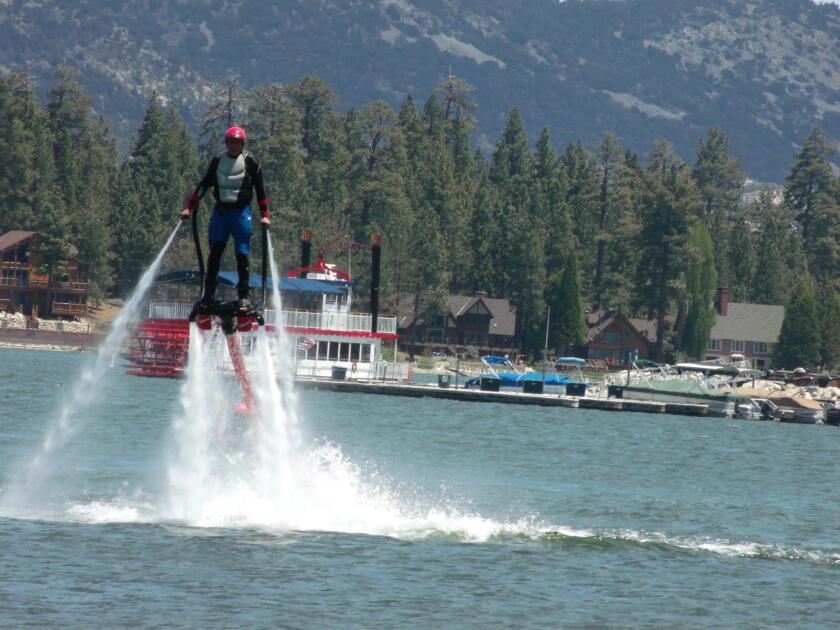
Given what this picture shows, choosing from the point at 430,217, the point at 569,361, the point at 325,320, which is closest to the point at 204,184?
the point at 325,320

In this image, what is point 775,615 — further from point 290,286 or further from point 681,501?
point 290,286

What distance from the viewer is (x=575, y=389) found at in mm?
94938

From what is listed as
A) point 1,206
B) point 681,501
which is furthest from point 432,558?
point 1,206

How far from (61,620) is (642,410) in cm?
6945

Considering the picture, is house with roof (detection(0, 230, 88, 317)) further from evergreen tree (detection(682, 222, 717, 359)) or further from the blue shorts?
the blue shorts

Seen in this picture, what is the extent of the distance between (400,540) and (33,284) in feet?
363

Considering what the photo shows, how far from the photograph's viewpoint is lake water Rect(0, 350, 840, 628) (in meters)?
26.0

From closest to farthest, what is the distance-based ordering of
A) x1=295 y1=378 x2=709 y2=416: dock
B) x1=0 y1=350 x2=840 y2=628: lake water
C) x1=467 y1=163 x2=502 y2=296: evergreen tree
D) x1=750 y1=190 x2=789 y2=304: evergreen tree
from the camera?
x1=0 y1=350 x2=840 y2=628: lake water, x1=295 y1=378 x2=709 y2=416: dock, x1=467 y1=163 x2=502 y2=296: evergreen tree, x1=750 y1=190 x2=789 y2=304: evergreen tree

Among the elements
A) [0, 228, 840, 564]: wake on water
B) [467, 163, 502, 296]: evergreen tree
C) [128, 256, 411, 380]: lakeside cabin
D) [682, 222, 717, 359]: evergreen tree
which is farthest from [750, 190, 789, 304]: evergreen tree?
[0, 228, 840, 564]: wake on water

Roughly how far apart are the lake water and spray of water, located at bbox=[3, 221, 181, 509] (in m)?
0.24

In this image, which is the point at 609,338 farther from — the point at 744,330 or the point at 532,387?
the point at 532,387

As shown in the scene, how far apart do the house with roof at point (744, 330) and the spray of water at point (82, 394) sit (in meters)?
114

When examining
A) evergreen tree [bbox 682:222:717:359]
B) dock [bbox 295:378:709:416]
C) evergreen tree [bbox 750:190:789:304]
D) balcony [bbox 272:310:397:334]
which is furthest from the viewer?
evergreen tree [bbox 750:190:789:304]

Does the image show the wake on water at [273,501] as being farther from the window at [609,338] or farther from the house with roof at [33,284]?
the window at [609,338]
